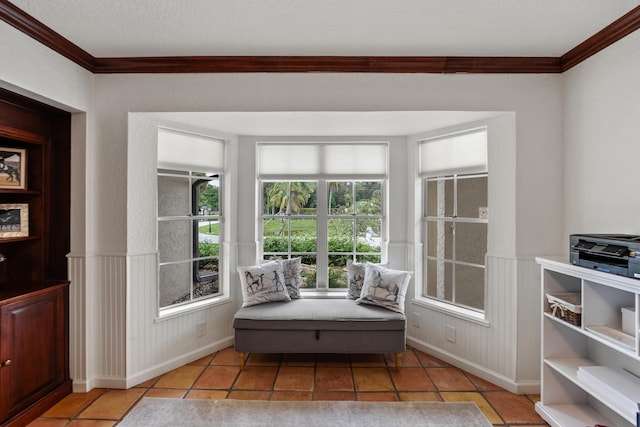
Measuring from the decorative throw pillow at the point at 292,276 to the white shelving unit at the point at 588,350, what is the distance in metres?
2.21

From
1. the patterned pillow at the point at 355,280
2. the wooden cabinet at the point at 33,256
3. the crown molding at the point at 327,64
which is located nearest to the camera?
the wooden cabinet at the point at 33,256

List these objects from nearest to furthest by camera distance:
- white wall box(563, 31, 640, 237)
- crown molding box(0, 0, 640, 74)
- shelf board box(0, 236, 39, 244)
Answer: white wall box(563, 31, 640, 237) < shelf board box(0, 236, 39, 244) < crown molding box(0, 0, 640, 74)

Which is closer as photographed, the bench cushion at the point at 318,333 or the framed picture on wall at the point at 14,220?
the framed picture on wall at the point at 14,220

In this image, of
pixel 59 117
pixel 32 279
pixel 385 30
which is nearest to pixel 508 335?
pixel 385 30

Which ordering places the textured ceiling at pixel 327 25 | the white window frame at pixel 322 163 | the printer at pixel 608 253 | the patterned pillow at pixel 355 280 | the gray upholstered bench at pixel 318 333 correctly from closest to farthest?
the printer at pixel 608 253 → the textured ceiling at pixel 327 25 → the gray upholstered bench at pixel 318 333 → the patterned pillow at pixel 355 280 → the white window frame at pixel 322 163

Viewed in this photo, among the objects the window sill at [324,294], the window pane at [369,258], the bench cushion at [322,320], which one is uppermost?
the window pane at [369,258]

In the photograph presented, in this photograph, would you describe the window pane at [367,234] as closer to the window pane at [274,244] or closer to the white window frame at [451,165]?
the white window frame at [451,165]

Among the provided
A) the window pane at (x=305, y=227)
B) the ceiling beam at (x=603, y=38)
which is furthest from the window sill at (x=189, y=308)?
the ceiling beam at (x=603, y=38)

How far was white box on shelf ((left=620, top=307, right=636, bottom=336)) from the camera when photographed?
178cm

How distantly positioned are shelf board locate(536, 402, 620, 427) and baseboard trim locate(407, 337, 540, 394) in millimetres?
259

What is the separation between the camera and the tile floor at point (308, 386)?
2377 mm

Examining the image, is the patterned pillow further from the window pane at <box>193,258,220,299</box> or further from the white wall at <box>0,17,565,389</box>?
the window pane at <box>193,258,220,299</box>

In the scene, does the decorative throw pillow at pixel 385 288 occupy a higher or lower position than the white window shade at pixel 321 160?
lower

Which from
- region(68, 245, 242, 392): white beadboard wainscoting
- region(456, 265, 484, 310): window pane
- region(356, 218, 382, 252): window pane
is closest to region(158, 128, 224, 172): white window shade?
region(68, 245, 242, 392): white beadboard wainscoting
